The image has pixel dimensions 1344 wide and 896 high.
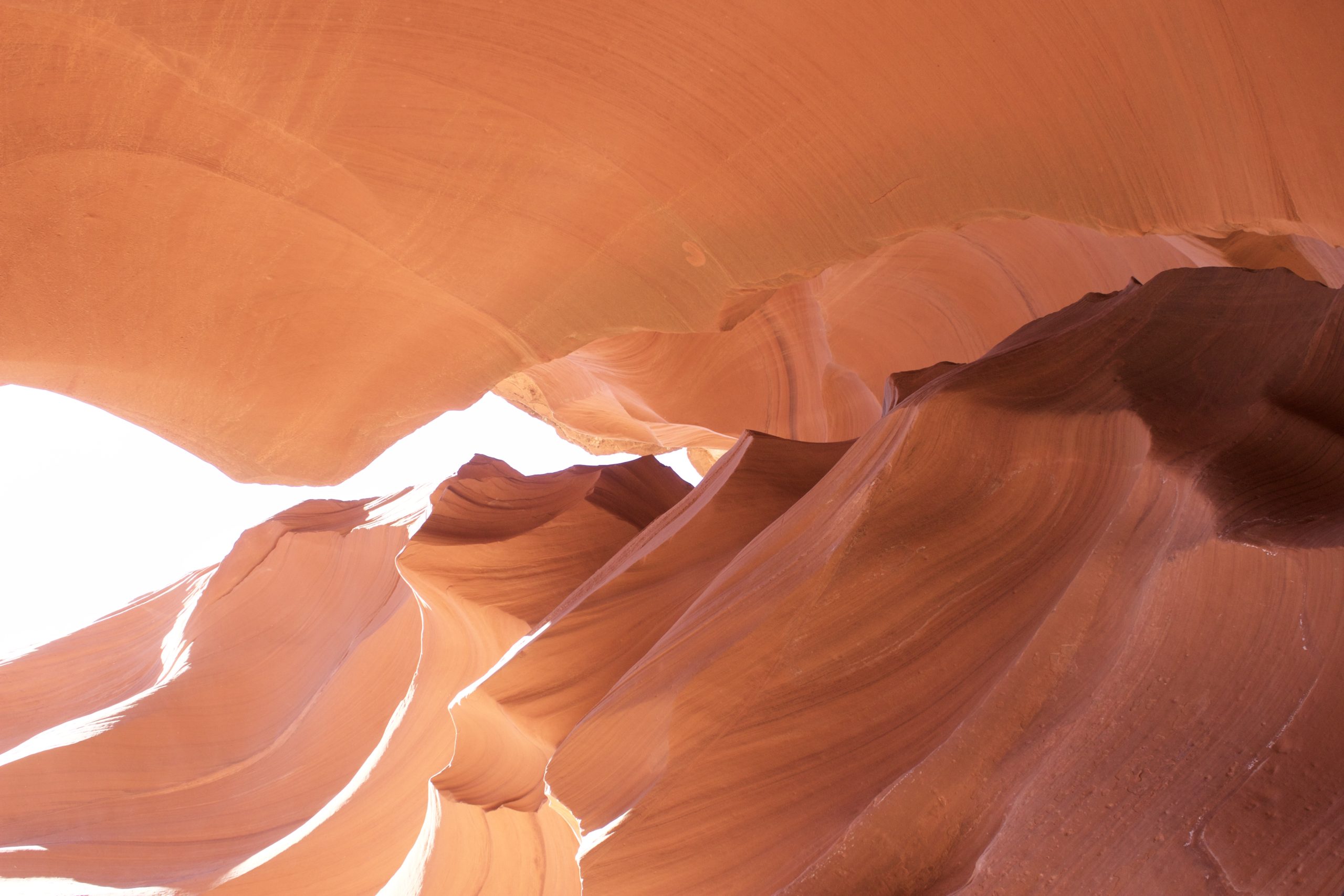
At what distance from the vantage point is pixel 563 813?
8.11ft

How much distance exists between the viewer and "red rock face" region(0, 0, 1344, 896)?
160 centimetres

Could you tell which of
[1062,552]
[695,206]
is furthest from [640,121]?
[1062,552]

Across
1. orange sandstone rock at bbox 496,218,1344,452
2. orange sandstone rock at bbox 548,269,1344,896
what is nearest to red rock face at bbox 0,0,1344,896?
orange sandstone rock at bbox 548,269,1344,896

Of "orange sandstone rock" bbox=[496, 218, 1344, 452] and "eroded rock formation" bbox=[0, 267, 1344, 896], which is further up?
"orange sandstone rock" bbox=[496, 218, 1344, 452]

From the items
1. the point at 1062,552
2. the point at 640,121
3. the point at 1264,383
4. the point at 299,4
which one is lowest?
the point at 1062,552

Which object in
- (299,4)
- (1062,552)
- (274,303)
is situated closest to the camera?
(1062,552)

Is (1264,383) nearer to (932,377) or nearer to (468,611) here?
(932,377)

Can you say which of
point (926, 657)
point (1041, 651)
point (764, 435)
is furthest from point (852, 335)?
point (1041, 651)

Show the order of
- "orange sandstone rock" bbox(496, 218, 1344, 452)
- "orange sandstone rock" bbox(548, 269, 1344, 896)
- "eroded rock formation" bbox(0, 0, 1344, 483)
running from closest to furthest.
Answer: "orange sandstone rock" bbox(548, 269, 1344, 896)
"eroded rock formation" bbox(0, 0, 1344, 483)
"orange sandstone rock" bbox(496, 218, 1344, 452)

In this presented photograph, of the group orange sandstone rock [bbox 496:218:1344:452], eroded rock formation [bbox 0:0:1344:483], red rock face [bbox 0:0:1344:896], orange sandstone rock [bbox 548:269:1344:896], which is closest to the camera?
orange sandstone rock [bbox 548:269:1344:896]

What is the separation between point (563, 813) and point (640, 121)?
6.54ft

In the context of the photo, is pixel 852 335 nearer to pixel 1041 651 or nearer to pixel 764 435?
pixel 764 435

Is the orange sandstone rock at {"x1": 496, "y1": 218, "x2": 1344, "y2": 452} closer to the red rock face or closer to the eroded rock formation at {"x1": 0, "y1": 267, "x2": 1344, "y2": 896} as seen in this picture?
the red rock face

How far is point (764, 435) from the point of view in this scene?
339cm
